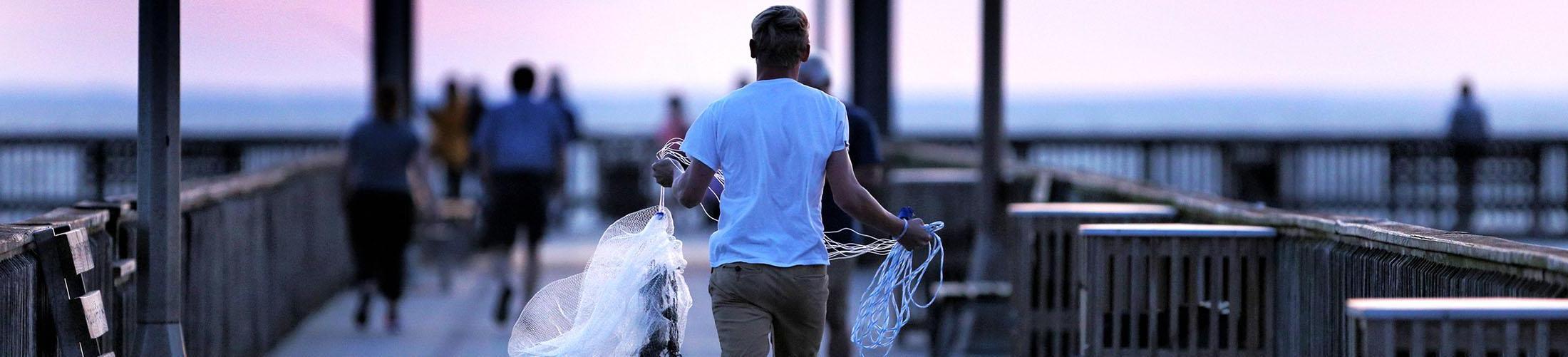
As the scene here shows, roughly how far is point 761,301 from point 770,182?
1.03 feet

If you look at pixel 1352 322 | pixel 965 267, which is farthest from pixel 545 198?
pixel 1352 322

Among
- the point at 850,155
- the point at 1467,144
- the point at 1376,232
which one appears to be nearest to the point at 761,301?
the point at 1376,232

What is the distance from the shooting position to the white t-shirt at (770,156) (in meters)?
4.79

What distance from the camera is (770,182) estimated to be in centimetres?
480

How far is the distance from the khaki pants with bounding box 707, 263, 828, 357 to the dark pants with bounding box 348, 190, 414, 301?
5875 mm

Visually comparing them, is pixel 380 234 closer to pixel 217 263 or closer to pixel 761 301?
pixel 217 263

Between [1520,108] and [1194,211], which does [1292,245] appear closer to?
[1194,211]

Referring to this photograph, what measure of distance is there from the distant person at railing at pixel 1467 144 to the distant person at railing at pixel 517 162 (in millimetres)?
11179

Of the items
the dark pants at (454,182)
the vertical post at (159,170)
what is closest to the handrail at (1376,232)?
the vertical post at (159,170)

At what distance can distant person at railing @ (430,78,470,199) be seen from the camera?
18.3m

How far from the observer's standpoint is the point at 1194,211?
751 cm

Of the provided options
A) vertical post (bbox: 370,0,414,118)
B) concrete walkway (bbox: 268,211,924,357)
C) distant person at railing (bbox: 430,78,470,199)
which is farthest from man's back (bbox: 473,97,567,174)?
distant person at railing (bbox: 430,78,470,199)

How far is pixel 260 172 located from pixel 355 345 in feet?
4.27

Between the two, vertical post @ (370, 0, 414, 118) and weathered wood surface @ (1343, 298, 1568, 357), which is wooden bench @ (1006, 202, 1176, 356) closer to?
weathered wood surface @ (1343, 298, 1568, 357)
